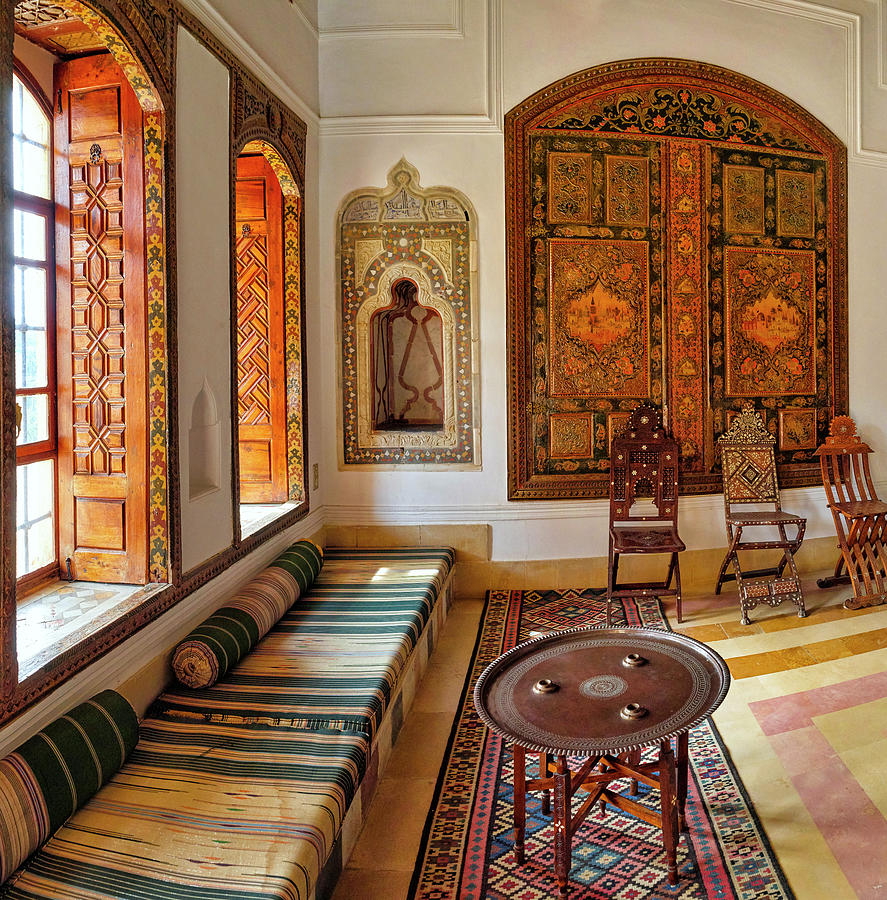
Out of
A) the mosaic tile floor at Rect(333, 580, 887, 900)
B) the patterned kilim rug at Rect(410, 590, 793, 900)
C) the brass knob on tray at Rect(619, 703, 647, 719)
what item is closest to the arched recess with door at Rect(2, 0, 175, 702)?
the mosaic tile floor at Rect(333, 580, 887, 900)

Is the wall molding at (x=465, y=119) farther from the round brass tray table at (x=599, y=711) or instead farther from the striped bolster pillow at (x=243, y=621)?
the round brass tray table at (x=599, y=711)

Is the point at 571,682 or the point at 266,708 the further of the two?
the point at 266,708

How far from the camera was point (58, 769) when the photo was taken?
246 centimetres

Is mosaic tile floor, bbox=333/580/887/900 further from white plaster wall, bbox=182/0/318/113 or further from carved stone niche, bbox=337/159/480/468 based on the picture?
white plaster wall, bbox=182/0/318/113

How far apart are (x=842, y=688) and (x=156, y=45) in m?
4.61

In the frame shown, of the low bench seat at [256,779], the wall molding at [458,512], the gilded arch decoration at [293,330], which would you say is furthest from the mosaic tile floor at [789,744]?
the gilded arch decoration at [293,330]

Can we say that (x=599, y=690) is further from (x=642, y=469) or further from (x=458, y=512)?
(x=642, y=469)

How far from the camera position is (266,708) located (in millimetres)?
3213

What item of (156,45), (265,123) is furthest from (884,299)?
(156,45)

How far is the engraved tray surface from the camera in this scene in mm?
2641

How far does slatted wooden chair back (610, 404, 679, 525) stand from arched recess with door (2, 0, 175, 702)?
3487 mm

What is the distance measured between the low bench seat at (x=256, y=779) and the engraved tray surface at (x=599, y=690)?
593 millimetres

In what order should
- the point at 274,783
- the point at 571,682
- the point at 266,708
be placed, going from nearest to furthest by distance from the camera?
the point at 274,783 < the point at 571,682 < the point at 266,708

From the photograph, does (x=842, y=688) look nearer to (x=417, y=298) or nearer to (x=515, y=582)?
(x=515, y=582)
